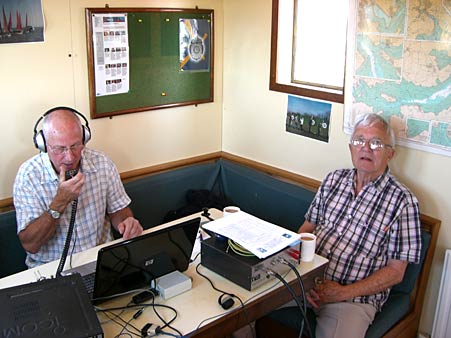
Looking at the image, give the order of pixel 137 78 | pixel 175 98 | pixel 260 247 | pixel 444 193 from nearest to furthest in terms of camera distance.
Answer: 1. pixel 260 247
2. pixel 444 193
3. pixel 137 78
4. pixel 175 98

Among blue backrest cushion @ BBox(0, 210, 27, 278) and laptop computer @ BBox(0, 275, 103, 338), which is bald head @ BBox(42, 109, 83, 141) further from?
laptop computer @ BBox(0, 275, 103, 338)

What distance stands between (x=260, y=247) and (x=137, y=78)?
1467 mm

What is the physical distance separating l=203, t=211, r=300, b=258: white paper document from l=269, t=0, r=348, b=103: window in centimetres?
103

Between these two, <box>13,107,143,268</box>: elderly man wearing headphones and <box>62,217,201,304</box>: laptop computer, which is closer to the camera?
<box>62,217,201,304</box>: laptop computer

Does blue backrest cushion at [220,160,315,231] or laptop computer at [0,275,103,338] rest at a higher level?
laptop computer at [0,275,103,338]

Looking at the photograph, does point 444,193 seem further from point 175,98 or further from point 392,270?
point 175,98

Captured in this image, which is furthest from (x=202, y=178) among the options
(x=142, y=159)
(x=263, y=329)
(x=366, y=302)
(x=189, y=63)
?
(x=366, y=302)

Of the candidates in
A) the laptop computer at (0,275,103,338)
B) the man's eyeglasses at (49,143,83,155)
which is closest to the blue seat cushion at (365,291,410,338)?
the laptop computer at (0,275,103,338)

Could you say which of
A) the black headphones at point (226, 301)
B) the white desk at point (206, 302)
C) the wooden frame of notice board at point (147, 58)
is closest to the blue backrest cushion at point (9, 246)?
the white desk at point (206, 302)

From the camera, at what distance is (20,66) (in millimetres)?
2451

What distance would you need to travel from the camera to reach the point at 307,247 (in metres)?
1.96

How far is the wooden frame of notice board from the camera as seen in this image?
2.71 m

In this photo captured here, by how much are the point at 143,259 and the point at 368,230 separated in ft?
3.60

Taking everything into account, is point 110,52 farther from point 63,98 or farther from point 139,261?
point 139,261
